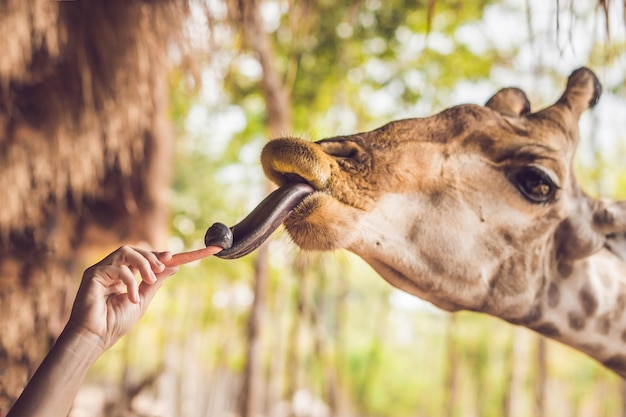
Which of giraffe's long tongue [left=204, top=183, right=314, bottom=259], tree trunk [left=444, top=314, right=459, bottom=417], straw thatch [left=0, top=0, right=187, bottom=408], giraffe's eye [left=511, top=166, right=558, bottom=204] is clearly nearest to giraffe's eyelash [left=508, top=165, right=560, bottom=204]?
giraffe's eye [left=511, top=166, right=558, bottom=204]

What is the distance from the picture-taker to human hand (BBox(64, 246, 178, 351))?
1438 millimetres

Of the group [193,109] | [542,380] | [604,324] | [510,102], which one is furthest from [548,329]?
[542,380]

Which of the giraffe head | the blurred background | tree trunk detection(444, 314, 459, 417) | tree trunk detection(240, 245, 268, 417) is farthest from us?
tree trunk detection(444, 314, 459, 417)

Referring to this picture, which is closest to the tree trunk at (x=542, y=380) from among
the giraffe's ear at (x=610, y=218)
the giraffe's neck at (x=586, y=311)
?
the giraffe's neck at (x=586, y=311)

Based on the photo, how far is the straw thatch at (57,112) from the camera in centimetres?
408

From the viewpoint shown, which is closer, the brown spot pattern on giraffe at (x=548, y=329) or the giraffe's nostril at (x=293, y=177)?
the giraffe's nostril at (x=293, y=177)

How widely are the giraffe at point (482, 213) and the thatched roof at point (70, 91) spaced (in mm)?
2939

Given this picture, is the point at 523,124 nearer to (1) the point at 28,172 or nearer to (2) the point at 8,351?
(2) the point at 8,351

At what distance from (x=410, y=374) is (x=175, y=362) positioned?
14364mm

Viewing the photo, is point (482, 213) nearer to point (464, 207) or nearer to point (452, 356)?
point (464, 207)

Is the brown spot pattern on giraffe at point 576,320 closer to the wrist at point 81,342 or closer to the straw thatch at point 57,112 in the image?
the wrist at point 81,342

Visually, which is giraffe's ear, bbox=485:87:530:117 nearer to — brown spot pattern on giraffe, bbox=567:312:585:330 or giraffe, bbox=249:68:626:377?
giraffe, bbox=249:68:626:377

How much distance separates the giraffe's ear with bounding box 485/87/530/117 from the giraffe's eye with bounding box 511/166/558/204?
36 centimetres

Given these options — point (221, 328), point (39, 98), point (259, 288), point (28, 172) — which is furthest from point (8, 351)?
point (221, 328)
